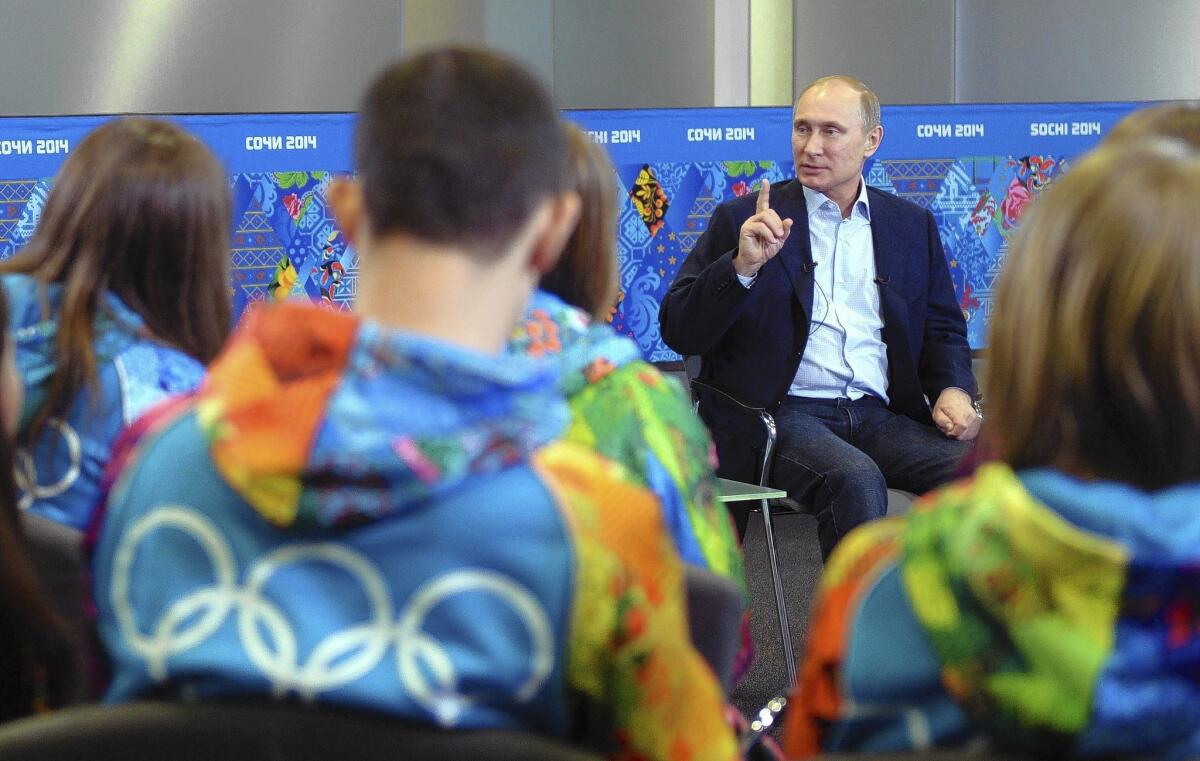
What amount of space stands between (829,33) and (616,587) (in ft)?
17.9

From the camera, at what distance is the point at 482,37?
230 inches

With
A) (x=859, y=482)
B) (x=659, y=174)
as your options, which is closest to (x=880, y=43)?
(x=659, y=174)

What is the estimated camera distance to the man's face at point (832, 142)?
3.67 metres

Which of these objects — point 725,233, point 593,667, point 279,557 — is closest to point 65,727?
point 279,557

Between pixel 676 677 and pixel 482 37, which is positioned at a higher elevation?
pixel 482 37

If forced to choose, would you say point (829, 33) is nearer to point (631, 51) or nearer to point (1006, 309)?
point (631, 51)

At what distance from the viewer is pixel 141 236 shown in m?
1.89

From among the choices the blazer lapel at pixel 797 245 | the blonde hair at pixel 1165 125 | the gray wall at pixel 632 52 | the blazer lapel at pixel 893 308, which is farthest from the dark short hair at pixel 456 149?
the gray wall at pixel 632 52

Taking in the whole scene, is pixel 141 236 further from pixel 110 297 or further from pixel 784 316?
pixel 784 316

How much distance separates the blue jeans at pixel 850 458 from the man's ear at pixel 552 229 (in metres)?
2.14

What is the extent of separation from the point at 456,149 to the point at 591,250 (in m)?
0.97

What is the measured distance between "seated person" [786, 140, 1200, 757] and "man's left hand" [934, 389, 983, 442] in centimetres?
247

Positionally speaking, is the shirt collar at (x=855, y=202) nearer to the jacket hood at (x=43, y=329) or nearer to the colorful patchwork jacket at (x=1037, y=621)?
the jacket hood at (x=43, y=329)

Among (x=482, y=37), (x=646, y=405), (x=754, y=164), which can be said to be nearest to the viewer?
(x=646, y=405)
